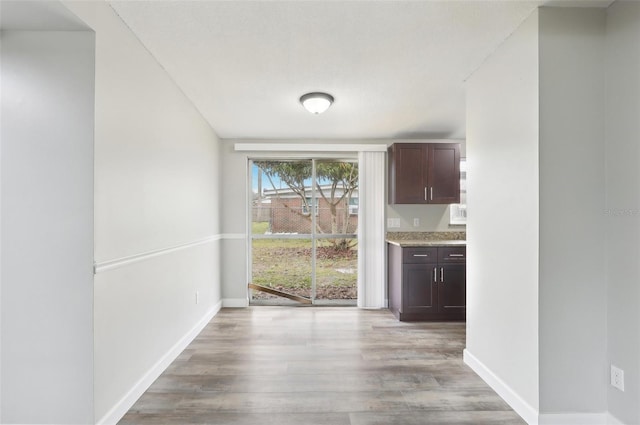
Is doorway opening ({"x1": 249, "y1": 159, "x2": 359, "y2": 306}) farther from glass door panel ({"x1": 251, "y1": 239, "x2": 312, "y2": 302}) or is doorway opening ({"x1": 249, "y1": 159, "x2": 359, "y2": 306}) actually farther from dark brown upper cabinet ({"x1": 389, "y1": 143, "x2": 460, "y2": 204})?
dark brown upper cabinet ({"x1": 389, "y1": 143, "x2": 460, "y2": 204})

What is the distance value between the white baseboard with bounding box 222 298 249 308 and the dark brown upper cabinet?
2.47 metres

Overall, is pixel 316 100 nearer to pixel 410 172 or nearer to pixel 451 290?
pixel 410 172

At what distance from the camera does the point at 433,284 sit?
149 inches

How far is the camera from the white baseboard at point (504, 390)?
6.07ft

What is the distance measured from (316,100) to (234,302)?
293cm

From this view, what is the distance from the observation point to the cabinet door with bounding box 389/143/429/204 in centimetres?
417
